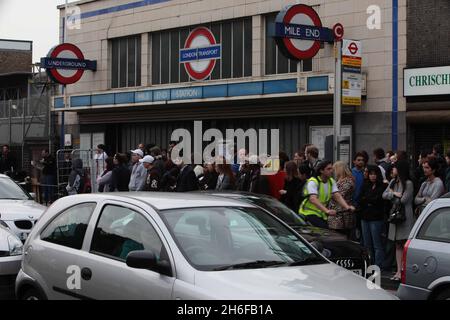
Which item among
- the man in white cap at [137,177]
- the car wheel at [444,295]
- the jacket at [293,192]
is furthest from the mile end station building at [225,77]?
the car wheel at [444,295]

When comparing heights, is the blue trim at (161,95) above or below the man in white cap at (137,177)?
above

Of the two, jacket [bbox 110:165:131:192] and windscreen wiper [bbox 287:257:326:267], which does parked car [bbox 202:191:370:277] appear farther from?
jacket [bbox 110:165:131:192]

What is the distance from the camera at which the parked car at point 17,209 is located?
1105 centimetres

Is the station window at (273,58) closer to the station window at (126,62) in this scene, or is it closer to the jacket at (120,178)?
the station window at (126,62)

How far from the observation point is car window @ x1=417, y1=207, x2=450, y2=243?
7.36m

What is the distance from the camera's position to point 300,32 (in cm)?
1744

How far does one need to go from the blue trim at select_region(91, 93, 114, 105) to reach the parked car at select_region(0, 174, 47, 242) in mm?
12505

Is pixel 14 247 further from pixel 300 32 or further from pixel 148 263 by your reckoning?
pixel 300 32

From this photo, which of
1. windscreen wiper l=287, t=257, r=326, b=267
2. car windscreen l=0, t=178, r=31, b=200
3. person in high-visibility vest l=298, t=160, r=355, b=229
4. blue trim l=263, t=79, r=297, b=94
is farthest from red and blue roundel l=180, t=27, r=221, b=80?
windscreen wiper l=287, t=257, r=326, b=267

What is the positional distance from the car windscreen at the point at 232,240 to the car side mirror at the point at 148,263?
0.19 meters

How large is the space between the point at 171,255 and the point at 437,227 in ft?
11.2
